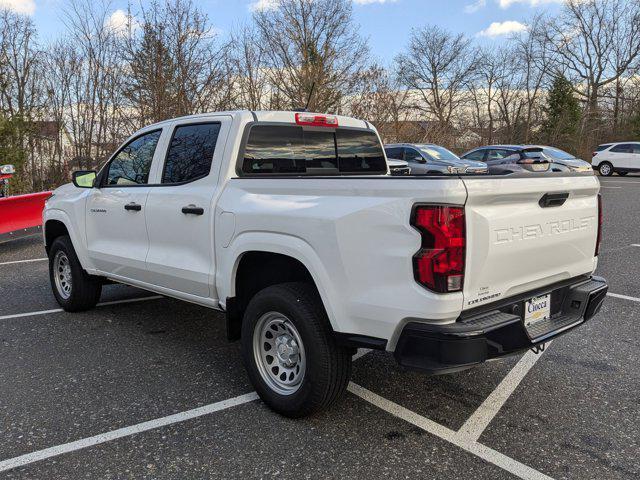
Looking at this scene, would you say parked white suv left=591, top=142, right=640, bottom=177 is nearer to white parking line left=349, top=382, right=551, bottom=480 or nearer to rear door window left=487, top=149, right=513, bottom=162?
rear door window left=487, top=149, right=513, bottom=162

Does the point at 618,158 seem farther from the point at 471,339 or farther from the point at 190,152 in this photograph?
the point at 471,339

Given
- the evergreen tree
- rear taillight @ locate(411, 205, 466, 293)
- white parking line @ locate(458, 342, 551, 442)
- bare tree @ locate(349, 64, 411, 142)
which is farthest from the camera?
the evergreen tree

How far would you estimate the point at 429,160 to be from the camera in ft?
54.8

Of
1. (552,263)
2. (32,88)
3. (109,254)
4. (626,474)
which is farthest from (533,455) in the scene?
(32,88)

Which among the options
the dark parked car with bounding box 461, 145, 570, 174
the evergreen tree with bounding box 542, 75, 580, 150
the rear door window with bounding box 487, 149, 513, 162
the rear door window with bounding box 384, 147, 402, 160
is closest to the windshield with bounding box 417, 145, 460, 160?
the rear door window with bounding box 384, 147, 402, 160

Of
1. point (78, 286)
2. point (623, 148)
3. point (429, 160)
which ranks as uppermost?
point (623, 148)

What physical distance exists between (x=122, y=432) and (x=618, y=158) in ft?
90.4

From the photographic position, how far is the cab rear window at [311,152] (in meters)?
3.75

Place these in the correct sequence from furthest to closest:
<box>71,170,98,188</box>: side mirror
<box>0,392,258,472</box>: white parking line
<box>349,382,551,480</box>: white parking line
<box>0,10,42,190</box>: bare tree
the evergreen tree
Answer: the evergreen tree
<box>0,10,42,190</box>: bare tree
<box>71,170,98,188</box>: side mirror
<box>0,392,258,472</box>: white parking line
<box>349,382,551,480</box>: white parking line

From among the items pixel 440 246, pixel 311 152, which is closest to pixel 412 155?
pixel 311 152

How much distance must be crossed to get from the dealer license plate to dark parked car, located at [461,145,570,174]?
43.6 feet

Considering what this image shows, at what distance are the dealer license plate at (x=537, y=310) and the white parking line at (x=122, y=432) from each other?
5.89ft

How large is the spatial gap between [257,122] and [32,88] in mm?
13100

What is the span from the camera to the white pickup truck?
2490 millimetres
